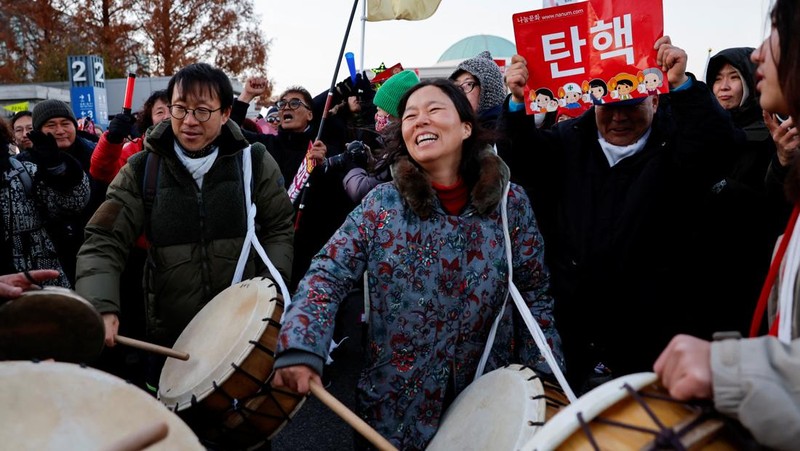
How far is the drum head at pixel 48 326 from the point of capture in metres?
1.87

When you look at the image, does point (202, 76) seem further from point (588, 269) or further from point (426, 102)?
point (588, 269)

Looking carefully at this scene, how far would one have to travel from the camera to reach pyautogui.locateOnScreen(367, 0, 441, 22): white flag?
6027 millimetres

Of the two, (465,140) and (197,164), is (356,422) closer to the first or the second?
(465,140)

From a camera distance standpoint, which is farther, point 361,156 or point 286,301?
point 361,156

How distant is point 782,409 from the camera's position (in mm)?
1068

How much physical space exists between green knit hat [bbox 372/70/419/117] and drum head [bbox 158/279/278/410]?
1895mm

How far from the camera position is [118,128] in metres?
3.90

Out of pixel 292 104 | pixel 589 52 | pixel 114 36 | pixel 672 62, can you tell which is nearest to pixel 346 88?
pixel 292 104

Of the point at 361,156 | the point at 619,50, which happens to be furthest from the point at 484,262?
the point at 361,156

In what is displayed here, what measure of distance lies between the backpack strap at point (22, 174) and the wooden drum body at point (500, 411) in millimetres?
2381

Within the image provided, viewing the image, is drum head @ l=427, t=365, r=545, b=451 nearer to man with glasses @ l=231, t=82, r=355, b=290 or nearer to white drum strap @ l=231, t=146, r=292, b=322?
white drum strap @ l=231, t=146, r=292, b=322

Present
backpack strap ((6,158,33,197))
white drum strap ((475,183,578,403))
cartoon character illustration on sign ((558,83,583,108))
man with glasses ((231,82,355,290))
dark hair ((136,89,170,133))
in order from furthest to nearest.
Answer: man with glasses ((231,82,355,290)), dark hair ((136,89,170,133)), backpack strap ((6,158,33,197)), cartoon character illustration on sign ((558,83,583,108)), white drum strap ((475,183,578,403))

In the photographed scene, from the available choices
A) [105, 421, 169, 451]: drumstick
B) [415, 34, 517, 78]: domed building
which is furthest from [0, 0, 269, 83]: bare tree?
[105, 421, 169, 451]: drumstick

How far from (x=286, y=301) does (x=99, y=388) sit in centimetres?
86
